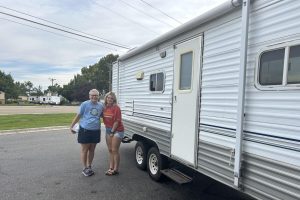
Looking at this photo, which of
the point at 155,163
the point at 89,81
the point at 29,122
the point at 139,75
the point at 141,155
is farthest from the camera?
the point at 89,81

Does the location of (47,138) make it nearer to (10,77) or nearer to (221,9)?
(221,9)

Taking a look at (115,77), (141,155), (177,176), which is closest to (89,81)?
(115,77)

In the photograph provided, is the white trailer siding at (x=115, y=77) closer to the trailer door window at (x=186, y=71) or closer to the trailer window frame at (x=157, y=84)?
the trailer window frame at (x=157, y=84)

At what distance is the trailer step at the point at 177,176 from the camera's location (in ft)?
16.3

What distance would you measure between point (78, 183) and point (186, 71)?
309 centimetres

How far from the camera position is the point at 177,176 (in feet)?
17.3

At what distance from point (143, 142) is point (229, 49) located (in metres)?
3.63

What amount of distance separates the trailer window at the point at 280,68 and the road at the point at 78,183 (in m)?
2.79

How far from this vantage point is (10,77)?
82875 millimetres

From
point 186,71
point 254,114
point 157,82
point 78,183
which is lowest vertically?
point 78,183

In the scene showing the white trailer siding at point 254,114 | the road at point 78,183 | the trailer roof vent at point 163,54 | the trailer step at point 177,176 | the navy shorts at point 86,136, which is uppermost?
the trailer roof vent at point 163,54

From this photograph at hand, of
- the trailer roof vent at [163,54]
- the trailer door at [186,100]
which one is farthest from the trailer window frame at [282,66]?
the trailer roof vent at [163,54]

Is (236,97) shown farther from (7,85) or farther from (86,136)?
(7,85)

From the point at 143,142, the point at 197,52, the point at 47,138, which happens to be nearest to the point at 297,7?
the point at 197,52
